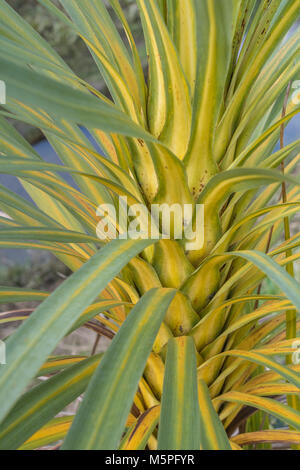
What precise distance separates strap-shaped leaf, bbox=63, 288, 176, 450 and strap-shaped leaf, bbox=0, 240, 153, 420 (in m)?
0.05

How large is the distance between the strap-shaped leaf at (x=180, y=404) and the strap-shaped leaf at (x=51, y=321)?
98 millimetres

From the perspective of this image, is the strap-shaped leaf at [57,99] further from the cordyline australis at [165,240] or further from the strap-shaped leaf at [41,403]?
the strap-shaped leaf at [41,403]

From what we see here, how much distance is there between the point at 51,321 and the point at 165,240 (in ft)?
0.47

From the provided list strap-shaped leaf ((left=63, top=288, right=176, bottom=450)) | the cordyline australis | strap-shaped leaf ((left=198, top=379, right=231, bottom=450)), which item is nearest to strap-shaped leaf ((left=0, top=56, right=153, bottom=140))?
the cordyline australis

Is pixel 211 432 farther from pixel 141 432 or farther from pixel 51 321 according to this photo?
pixel 51 321

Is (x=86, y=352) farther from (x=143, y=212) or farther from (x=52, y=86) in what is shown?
(x=52, y=86)

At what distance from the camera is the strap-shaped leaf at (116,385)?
0.23 m

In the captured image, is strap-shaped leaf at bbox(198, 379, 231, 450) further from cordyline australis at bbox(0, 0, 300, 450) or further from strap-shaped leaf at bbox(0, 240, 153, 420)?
strap-shaped leaf at bbox(0, 240, 153, 420)

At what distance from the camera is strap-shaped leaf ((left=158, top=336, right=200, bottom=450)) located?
0.87 ft

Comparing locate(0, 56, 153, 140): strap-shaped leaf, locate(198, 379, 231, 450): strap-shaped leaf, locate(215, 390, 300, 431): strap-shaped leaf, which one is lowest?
locate(198, 379, 231, 450): strap-shaped leaf

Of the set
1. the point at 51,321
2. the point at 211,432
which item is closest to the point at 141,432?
the point at 211,432

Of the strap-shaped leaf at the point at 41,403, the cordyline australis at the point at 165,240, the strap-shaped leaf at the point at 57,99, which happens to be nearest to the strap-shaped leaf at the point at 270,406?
the cordyline australis at the point at 165,240

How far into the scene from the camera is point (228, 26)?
26 centimetres

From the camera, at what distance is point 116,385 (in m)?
0.25
